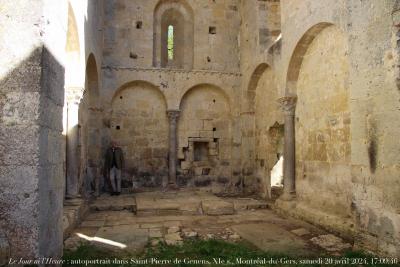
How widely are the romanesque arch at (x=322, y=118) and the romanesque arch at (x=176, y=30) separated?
4.78 metres

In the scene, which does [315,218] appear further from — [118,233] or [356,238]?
[118,233]

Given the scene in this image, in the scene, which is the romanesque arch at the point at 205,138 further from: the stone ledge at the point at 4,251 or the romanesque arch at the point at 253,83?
the stone ledge at the point at 4,251

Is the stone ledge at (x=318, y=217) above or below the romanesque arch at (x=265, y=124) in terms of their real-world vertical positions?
below

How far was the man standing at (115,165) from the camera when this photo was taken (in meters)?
9.95

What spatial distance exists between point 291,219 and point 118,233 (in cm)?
343

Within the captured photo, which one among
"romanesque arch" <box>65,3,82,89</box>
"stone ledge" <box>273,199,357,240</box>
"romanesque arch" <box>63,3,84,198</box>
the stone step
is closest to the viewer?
"stone ledge" <box>273,199,357,240</box>

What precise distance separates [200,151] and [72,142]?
16.4 feet

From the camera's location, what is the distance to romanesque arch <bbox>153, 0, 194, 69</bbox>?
11.4 metres

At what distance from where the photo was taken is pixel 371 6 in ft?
14.3

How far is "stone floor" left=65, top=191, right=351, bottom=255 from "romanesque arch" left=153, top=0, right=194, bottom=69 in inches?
194

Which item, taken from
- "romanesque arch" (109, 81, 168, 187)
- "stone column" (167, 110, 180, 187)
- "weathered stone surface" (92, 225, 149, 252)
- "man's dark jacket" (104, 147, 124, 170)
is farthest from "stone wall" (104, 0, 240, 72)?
"weathered stone surface" (92, 225, 149, 252)

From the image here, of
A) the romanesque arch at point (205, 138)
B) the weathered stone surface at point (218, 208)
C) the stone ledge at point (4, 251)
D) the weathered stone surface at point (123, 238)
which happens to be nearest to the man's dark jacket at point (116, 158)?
the romanesque arch at point (205, 138)

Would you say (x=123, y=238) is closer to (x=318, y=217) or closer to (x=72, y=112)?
(x=72, y=112)

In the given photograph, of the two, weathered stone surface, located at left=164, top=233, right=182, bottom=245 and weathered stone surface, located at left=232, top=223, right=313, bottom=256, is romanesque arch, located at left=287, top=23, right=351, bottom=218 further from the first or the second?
weathered stone surface, located at left=164, top=233, right=182, bottom=245
